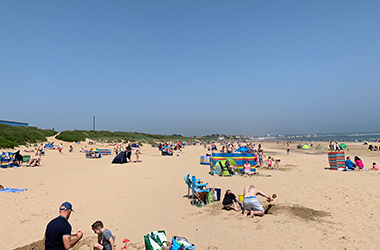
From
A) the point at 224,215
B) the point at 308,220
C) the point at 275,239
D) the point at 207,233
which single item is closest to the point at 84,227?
the point at 207,233

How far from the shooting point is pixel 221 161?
14.2m

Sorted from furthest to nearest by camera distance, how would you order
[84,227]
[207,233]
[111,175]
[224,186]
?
[111,175] → [224,186] → [84,227] → [207,233]

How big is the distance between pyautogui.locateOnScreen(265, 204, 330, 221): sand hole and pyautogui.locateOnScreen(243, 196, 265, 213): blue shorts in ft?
1.64

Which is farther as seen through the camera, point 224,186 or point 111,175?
point 111,175

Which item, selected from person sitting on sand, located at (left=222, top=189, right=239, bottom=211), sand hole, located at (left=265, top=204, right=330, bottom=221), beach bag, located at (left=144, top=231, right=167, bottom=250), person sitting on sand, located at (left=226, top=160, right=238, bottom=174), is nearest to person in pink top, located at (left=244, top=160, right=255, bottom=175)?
person sitting on sand, located at (left=226, top=160, right=238, bottom=174)

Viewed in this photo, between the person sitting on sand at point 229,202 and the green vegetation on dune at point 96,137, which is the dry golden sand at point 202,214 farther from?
the green vegetation on dune at point 96,137

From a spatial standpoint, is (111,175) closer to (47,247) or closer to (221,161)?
(221,161)

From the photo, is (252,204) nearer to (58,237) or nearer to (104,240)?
(104,240)

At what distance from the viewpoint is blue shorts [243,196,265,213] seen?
22.1ft

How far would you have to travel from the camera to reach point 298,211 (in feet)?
23.0

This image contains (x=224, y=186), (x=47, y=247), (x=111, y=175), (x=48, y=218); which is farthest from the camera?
(x=111, y=175)

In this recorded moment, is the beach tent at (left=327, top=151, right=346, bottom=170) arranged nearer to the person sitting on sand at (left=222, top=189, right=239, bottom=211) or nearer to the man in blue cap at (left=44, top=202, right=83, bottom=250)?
the person sitting on sand at (left=222, top=189, right=239, bottom=211)

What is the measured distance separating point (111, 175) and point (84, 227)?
751cm

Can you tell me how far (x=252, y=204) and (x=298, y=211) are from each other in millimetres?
1491
